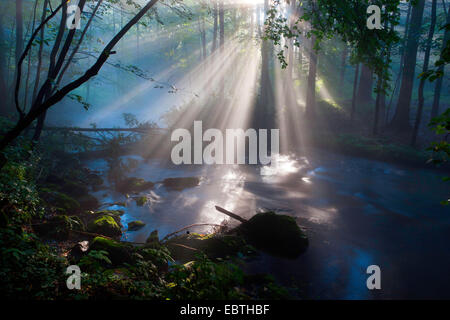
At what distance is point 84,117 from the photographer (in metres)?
41.8

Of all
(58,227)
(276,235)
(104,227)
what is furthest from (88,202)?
(276,235)

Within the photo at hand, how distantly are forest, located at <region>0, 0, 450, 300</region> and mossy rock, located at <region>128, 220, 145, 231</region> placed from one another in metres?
0.04

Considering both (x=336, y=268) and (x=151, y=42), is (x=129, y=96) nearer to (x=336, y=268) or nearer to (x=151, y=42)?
(x=151, y=42)

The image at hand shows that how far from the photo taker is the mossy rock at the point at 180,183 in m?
14.3

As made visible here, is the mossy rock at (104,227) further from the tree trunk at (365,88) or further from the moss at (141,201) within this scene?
the tree trunk at (365,88)

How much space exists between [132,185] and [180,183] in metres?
2.44

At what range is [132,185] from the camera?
1384cm

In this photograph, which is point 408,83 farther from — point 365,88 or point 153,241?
point 153,241

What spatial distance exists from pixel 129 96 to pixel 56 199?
53.0 m

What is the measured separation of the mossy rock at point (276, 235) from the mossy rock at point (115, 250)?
3354 mm

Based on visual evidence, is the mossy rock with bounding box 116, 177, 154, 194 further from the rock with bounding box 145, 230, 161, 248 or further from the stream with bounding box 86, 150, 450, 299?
the rock with bounding box 145, 230, 161, 248

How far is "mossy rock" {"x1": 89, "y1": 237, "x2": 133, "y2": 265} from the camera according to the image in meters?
6.20

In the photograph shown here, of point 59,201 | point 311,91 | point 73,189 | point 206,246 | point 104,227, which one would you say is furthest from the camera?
point 311,91

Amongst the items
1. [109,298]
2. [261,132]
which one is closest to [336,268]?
[109,298]
